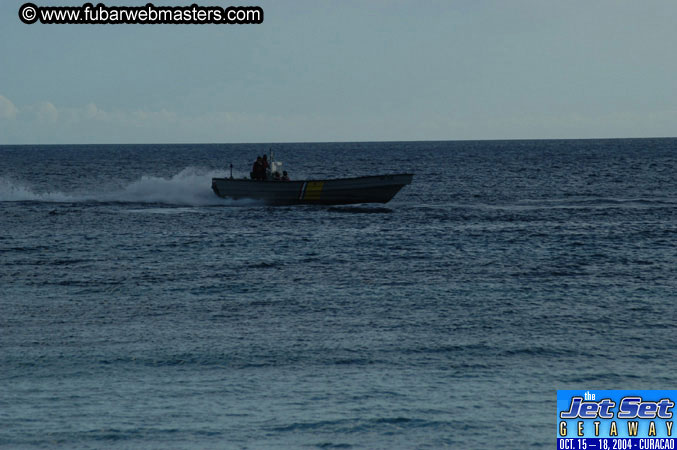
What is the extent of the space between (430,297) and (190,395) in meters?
10.2

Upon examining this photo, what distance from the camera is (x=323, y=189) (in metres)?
47.1

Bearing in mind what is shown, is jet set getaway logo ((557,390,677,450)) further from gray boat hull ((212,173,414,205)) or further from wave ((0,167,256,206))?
wave ((0,167,256,206))

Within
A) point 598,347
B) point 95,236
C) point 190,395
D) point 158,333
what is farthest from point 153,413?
point 95,236

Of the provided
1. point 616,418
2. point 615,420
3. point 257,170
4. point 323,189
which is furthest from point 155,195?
point 615,420

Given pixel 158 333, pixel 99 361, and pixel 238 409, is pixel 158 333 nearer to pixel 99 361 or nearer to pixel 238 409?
pixel 99 361

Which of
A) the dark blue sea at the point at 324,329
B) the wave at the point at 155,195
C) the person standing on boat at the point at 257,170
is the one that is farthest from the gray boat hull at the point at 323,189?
the wave at the point at 155,195

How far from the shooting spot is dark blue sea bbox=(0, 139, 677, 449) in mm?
12641

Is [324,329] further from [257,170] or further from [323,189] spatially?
[257,170]

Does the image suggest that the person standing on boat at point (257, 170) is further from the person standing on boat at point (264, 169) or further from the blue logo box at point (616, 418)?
the blue logo box at point (616, 418)

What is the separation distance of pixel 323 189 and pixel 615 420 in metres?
35.9

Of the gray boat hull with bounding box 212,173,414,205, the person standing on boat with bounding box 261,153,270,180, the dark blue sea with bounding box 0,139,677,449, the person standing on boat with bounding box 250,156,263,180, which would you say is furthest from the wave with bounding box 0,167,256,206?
the dark blue sea with bounding box 0,139,677,449

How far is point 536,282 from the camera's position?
24922 mm

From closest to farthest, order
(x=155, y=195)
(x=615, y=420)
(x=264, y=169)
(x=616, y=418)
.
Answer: (x=615, y=420)
(x=616, y=418)
(x=264, y=169)
(x=155, y=195)

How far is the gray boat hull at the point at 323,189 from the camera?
154 ft
